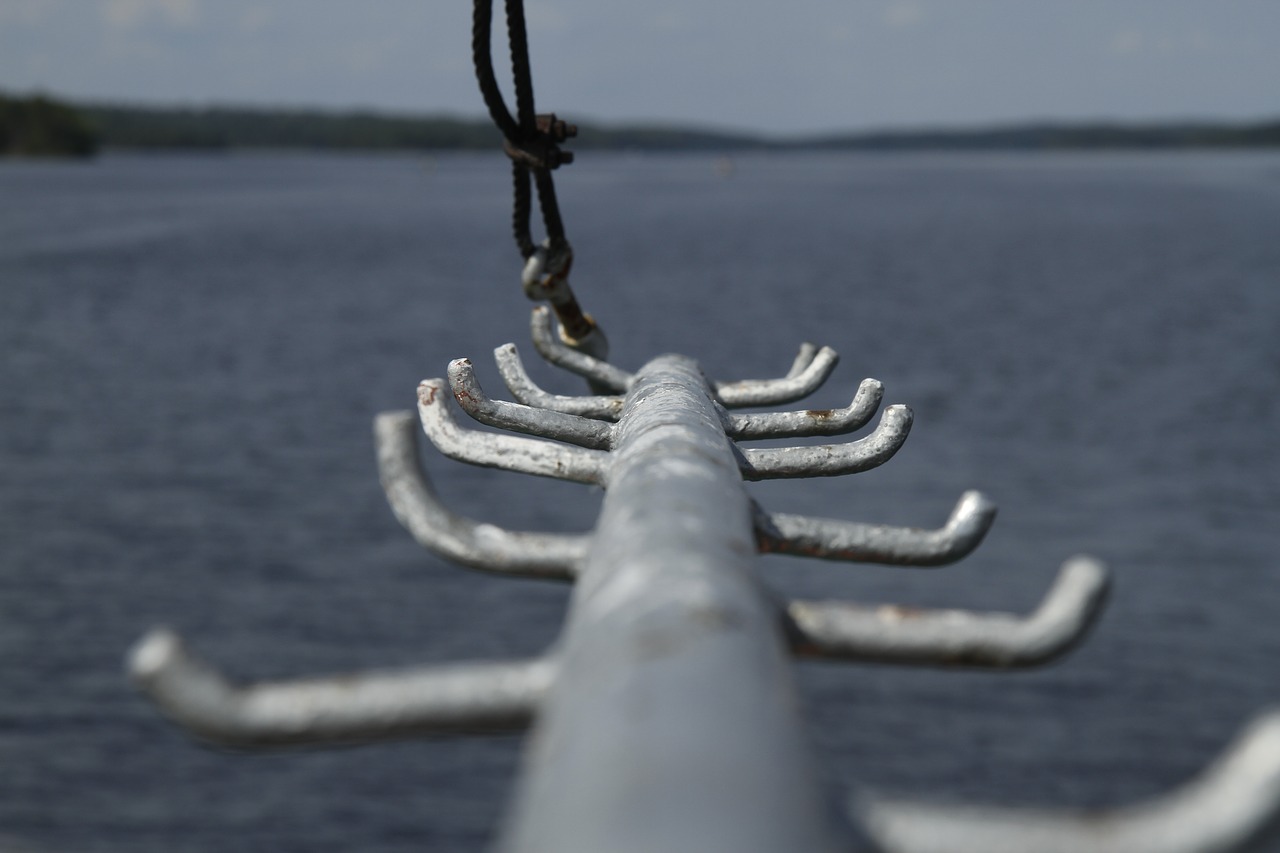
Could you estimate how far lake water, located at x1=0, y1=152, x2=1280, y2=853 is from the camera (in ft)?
50.8

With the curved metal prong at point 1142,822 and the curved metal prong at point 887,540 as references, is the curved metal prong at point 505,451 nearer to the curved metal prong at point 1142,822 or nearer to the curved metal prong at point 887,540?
the curved metal prong at point 887,540

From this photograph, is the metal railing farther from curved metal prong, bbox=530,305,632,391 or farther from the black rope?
the black rope

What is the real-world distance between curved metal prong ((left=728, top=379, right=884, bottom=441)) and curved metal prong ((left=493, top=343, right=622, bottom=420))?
0.95 feet

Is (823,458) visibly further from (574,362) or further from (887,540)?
(574,362)

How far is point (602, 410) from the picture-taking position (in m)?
2.56

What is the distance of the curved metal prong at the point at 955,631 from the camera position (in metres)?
1.22

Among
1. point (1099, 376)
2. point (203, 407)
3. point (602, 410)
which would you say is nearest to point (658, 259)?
point (1099, 376)

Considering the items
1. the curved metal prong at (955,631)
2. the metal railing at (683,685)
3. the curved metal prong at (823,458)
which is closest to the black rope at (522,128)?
the curved metal prong at (823,458)

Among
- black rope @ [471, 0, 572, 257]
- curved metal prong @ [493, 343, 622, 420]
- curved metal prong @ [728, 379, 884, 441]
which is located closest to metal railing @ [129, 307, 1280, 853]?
curved metal prong @ [728, 379, 884, 441]

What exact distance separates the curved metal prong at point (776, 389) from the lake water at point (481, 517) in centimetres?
66

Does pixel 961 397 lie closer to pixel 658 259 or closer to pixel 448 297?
pixel 448 297

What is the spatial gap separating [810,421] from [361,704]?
1.35m

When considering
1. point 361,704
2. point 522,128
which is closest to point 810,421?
point 361,704

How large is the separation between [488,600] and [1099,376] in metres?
20.7
